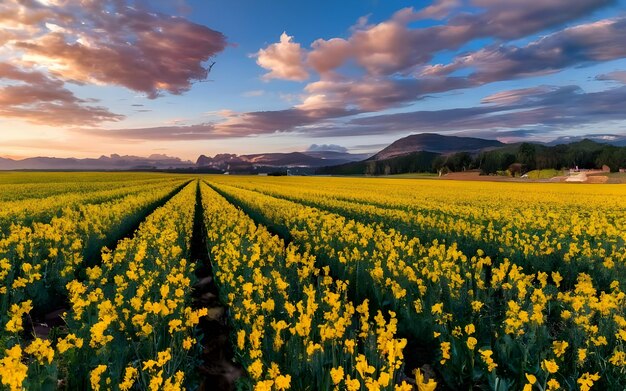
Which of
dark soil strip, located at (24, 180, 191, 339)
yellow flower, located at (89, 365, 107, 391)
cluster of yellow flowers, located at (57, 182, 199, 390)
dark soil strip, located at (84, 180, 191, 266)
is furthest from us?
dark soil strip, located at (84, 180, 191, 266)

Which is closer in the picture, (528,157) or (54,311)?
(54,311)

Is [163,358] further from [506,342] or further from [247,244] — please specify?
[247,244]

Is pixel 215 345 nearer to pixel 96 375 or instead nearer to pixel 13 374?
pixel 96 375

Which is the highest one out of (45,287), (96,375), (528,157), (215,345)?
(528,157)

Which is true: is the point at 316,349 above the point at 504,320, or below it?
above

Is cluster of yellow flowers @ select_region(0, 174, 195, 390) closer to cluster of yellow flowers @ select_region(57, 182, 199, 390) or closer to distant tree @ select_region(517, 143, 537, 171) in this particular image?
cluster of yellow flowers @ select_region(57, 182, 199, 390)

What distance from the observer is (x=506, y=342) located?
5223mm

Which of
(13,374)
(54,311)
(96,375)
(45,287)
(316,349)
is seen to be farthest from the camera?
(45,287)

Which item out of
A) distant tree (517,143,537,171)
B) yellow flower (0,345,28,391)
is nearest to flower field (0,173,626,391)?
yellow flower (0,345,28,391)

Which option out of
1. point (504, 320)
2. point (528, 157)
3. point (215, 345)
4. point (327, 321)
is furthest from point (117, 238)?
point (528, 157)

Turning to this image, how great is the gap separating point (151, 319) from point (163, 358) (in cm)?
160

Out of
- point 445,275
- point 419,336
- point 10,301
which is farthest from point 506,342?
point 10,301

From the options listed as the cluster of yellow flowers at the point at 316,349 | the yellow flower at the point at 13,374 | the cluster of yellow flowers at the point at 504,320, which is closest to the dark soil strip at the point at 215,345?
the cluster of yellow flowers at the point at 316,349

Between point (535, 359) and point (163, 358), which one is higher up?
point (163, 358)
